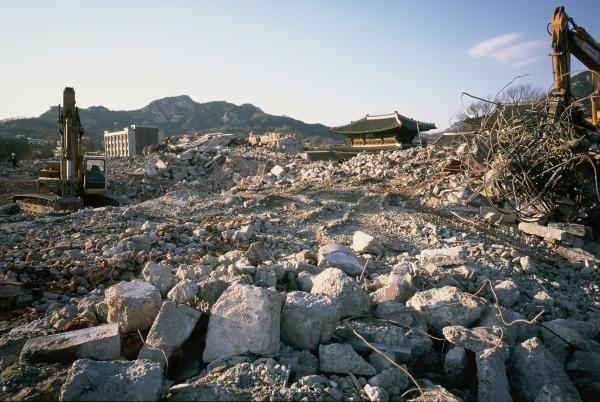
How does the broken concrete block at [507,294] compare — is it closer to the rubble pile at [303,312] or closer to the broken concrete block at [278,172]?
the rubble pile at [303,312]

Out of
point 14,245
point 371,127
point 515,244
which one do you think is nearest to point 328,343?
point 515,244

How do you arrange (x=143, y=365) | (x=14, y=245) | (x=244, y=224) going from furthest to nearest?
(x=244, y=224)
(x=14, y=245)
(x=143, y=365)

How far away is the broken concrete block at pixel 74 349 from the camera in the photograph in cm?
187

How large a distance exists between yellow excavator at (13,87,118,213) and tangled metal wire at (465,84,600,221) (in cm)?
831

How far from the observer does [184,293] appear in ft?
7.42

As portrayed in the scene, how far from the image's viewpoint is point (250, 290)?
2.07 metres

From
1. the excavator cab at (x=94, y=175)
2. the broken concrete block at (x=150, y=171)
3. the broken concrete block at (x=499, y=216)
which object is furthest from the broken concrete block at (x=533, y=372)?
the broken concrete block at (x=150, y=171)

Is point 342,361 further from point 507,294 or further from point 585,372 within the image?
point 507,294

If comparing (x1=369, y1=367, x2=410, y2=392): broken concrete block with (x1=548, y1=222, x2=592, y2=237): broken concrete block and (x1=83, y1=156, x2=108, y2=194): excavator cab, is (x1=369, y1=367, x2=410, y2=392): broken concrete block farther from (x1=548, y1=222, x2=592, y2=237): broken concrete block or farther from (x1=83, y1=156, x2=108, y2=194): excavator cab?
(x1=83, y1=156, x2=108, y2=194): excavator cab

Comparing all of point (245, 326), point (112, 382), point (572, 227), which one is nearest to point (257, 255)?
point (245, 326)

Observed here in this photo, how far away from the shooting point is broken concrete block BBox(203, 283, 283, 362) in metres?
1.94

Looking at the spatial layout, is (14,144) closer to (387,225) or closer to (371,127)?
(371,127)

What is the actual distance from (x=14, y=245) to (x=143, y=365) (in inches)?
169

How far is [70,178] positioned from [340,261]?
7835 mm
